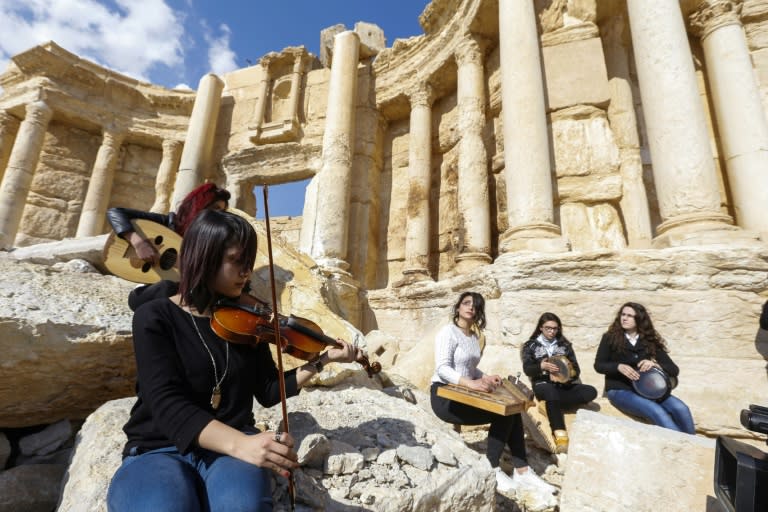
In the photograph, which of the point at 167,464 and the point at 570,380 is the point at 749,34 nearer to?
the point at 570,380

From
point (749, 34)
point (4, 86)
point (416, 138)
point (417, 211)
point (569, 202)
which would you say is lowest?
point (569, 202)

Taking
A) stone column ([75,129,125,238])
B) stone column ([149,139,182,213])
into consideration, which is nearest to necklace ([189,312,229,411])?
stone column ([149,139,182,213])

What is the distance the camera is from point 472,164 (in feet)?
23.4

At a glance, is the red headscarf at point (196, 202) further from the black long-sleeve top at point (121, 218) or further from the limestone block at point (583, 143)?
the limestone block at point (583, 143)

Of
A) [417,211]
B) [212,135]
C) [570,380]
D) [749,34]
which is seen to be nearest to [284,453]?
[570,380]

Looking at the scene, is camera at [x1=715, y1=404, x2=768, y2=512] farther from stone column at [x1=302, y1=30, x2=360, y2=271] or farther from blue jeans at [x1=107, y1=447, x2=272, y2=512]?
stone column at [x1=302, y1=30, x2=360, y2=271]

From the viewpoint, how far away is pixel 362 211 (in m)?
9.07

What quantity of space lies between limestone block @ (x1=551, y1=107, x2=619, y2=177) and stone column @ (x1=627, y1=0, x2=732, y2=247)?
812 millimetres

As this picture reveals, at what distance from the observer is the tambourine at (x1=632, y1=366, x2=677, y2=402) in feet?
9.90

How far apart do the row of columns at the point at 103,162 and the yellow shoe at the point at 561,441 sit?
9995 millimetres

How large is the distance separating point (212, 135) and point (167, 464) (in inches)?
441

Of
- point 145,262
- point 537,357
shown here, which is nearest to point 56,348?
point 145,262

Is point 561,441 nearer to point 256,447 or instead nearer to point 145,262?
point 256,447

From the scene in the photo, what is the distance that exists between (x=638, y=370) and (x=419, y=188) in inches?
225
